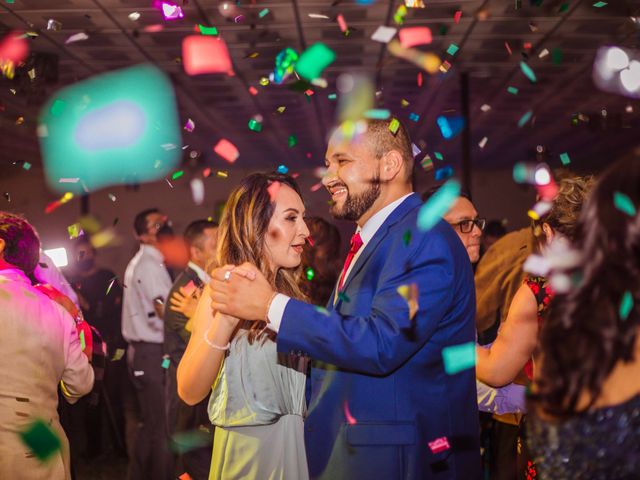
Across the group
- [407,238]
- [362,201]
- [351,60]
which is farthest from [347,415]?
[351,60]

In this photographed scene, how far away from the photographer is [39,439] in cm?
227

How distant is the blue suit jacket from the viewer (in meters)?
1.68

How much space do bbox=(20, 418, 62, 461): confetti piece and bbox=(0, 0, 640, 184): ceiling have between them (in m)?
1.29

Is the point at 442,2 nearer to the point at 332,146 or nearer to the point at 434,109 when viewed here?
the point at 332,146

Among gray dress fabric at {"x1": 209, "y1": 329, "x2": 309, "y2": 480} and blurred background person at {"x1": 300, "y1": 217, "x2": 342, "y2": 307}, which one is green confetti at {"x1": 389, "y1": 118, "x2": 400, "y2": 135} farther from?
blurred background person at {"x1": 300, "y1": 217, "x2": 342, "y2": 307}

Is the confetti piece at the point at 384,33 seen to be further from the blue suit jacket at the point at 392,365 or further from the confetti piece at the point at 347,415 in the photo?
the confetti piece at the point at 347,415

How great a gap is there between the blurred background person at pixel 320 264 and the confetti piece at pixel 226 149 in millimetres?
6941

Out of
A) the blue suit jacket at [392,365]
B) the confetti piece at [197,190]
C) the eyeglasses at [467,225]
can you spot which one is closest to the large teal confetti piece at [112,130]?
the confetti piece at [197,190]

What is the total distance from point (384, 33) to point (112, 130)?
169 inches

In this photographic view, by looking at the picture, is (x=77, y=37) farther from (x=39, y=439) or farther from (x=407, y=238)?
(x=407, y=238)

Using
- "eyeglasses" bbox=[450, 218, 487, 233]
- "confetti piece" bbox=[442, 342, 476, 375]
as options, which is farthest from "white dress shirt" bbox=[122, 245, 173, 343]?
"confetti piece" bbox=[442, 342, 476, 375]

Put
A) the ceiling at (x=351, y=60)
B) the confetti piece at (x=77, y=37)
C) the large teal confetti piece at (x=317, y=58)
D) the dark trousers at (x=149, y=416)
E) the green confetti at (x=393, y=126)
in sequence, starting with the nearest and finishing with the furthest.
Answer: the green confetti at (x=393, y=126), the dark trousers at (x=149, y=416), the ceiling at (x=351, y=60), the confetti piece at (x=77, y=37), the large teal confetti piece at (x=317, y=58)

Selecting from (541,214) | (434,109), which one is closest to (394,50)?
(434,109)

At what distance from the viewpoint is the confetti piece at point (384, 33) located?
5.41 m
